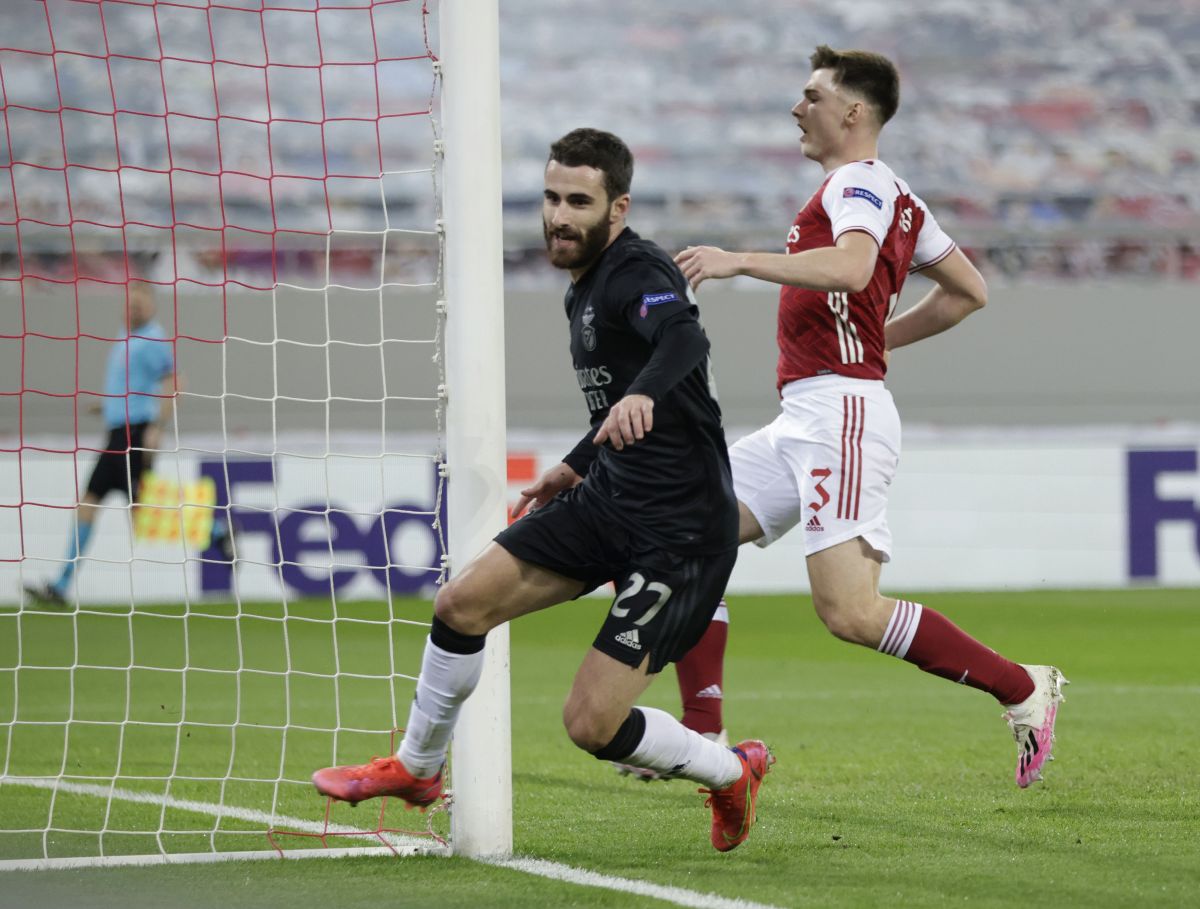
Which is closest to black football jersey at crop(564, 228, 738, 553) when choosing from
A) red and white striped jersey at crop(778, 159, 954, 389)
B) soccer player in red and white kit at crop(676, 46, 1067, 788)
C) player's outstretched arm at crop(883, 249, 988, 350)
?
soccer player in red and white kit at crop(676, 46, 1067, 788)

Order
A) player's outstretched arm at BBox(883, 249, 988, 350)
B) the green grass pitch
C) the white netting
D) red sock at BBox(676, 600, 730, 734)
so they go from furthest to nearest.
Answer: the white netting → player's outstretched arm at BBox(883, 249, 988, 350) → red sock at BBox(676, 600, 730, 734) → the green grass pitch

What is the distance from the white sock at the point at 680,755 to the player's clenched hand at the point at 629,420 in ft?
2.48

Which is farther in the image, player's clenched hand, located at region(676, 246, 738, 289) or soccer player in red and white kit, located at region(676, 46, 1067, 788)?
soccer player in red and white kit, located at region(676, 46, 1067, 788)

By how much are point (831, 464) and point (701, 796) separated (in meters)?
1.17

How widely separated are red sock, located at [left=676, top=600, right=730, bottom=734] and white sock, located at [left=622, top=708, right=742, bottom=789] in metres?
0.87

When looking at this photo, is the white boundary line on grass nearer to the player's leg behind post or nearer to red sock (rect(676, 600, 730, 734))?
the player's leg behind post

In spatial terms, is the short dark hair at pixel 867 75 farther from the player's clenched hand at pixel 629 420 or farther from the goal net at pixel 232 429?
the player's clenched hand at pixel 629 420

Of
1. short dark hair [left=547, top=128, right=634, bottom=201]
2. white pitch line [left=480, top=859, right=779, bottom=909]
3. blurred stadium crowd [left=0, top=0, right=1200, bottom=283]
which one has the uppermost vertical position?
blurred stadium crowd [left=0, top=0, right=1200, bottom=283]

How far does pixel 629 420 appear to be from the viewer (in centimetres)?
355

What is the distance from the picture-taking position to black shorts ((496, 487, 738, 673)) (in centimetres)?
389

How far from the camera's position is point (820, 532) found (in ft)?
15.4

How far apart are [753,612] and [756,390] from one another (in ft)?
13.6

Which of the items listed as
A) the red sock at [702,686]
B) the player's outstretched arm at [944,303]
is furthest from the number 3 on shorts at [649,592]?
the player's outstretched arm at [944,303]

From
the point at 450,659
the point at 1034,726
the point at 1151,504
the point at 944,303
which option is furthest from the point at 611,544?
the point at 1151,504
